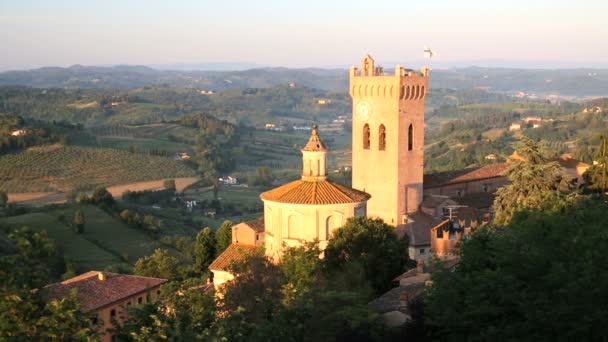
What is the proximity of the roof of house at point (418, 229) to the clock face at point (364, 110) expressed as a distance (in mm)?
6176

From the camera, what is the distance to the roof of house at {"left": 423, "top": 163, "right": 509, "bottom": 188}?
4912 centimetres

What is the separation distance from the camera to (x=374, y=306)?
23.4 meters

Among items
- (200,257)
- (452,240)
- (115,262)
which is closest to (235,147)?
(115,262)

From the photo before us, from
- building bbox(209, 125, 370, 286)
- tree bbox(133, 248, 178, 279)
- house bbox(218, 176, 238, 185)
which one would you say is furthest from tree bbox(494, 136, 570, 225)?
house bbox(218, 176, 238, 185)

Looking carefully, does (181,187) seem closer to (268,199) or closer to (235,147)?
(235,147)

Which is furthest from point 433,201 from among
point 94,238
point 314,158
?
point 94,238

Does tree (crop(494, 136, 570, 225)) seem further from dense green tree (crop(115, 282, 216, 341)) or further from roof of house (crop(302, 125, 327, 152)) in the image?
dense green tree (crop(115, 282, 216, 341))

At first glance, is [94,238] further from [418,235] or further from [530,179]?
[530,179]

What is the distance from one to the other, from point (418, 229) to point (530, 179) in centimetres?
715

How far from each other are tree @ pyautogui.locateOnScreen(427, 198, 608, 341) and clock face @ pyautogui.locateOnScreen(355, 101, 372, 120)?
81.9 ft

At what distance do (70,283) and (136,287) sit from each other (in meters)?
3.46

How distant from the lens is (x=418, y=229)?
4044 cm

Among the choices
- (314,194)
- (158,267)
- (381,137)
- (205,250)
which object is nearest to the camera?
(314,194)

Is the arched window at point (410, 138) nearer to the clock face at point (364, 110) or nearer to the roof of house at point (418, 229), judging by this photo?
the clock face at point (364, 110)
